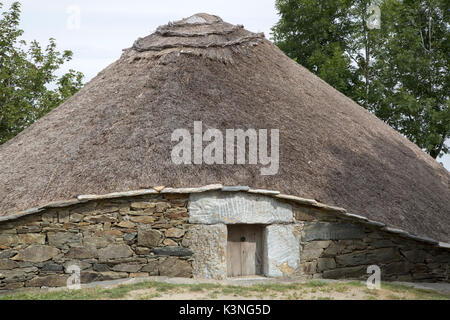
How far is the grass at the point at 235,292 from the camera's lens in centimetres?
761

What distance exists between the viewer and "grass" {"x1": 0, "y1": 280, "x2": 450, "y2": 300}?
300 inches

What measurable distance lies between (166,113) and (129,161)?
161cm

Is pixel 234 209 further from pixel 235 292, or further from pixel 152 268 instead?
pixel 152 268

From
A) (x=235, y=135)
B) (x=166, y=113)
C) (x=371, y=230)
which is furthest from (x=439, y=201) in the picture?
(x=166, y=113)

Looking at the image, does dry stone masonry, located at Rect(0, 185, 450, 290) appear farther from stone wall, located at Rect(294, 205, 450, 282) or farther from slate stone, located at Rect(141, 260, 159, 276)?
stone wall, located at Rect(294, 205, 450, 282)

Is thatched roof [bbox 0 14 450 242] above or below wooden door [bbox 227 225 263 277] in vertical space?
above

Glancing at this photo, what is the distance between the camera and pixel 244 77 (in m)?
12.6

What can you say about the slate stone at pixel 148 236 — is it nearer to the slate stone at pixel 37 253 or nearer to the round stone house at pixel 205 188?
the round stone house at pixel 205 188

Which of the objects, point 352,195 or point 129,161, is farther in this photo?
point 352,195

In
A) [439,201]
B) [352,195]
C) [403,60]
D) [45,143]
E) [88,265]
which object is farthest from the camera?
[403,60]

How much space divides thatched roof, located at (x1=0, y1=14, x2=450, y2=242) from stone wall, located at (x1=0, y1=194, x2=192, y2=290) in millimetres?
394

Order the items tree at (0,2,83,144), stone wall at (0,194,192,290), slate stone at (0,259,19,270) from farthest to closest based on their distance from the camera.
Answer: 1. tree at (0,2,83,144)
2. stone wall at (0,194,192,290)
3. slate stone at (0,259,19,270)

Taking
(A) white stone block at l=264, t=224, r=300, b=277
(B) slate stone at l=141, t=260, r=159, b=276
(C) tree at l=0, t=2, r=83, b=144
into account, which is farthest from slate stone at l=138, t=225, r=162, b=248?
(C) tree at l=0, t=2, r=83, b=144
